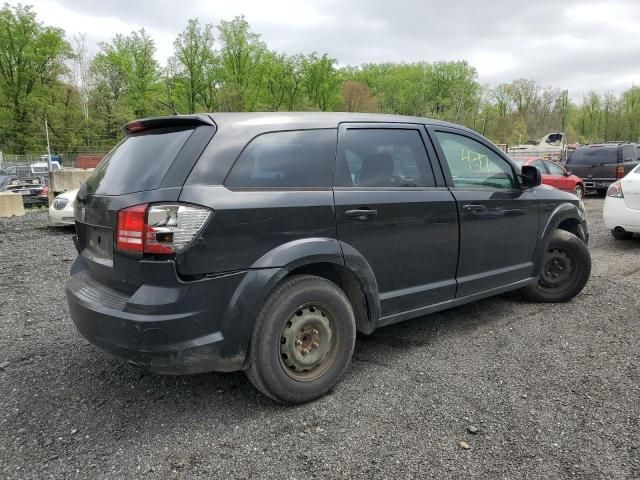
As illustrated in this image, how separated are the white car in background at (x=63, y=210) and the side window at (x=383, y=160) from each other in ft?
26.5

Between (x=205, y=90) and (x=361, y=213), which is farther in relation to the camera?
(x=205, y=90)

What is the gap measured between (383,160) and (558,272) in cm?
260

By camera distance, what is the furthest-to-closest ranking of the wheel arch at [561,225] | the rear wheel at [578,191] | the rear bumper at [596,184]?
the rear bumper at [596,184]
the rear wheel at [578,191]
the wheel arch at [561,225]

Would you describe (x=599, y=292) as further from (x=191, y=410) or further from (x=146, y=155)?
(x=146, y=155)

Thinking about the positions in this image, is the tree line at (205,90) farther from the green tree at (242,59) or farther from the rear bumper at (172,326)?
the rear bumper at (172,326)

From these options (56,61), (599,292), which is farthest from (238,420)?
(56,61)

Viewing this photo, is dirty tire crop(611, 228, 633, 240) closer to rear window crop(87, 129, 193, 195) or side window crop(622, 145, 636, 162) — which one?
rear window crop(87, 129, 193, 195)

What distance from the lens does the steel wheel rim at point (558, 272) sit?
4.91 m

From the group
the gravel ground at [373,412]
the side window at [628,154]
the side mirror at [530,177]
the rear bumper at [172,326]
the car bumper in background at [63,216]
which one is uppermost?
the side window at [628,154]

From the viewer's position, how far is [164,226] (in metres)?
2.55

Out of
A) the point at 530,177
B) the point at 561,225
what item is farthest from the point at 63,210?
the point at 561,225

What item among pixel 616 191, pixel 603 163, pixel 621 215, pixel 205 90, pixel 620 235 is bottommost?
pixel 620 235

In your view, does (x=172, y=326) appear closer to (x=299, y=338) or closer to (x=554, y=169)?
(x=299, y=338)

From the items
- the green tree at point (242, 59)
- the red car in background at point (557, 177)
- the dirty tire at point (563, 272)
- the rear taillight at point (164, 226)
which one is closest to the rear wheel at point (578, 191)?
the red car in background at point (557, 177)
